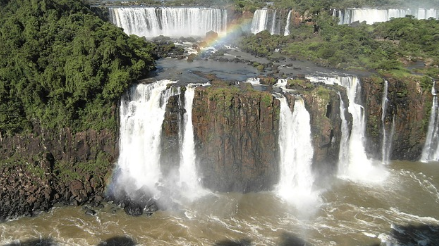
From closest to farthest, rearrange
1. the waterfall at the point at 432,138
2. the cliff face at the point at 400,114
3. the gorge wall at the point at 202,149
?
the gorge wall at the point at 202,149 < the cliff face at the point at 400,114 < the waterfall at the point at 432,138

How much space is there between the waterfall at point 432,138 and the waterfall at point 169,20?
2580 centimetres

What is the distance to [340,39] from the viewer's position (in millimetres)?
33969

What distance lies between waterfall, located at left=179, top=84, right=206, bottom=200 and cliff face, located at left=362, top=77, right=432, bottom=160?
1137cm

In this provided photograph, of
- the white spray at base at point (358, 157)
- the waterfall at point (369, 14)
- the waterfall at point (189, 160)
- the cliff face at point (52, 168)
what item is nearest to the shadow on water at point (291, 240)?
the waterfall at point (189, 160)

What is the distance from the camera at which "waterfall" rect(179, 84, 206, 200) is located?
20.5m

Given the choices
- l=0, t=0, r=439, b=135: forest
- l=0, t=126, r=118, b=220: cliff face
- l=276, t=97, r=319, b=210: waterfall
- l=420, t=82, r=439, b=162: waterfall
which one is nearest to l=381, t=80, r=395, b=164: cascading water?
l=420, t=82, r=439, b=162: waterfall

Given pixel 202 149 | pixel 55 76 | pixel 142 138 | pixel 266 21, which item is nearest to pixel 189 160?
pixel 202 149

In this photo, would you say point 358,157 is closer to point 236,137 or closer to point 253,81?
point 253,81

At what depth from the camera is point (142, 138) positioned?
2081 centimetres

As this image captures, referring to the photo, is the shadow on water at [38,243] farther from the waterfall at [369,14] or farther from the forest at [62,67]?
the waterfall at [369,14]

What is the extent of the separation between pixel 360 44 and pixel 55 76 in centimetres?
2496

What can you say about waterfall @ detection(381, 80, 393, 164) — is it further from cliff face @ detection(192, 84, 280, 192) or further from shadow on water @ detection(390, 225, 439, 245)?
cliff face @ detection(192, 84, 280, 192)

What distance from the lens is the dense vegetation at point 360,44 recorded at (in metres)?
29.0

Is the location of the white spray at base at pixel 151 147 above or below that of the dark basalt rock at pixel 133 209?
above
